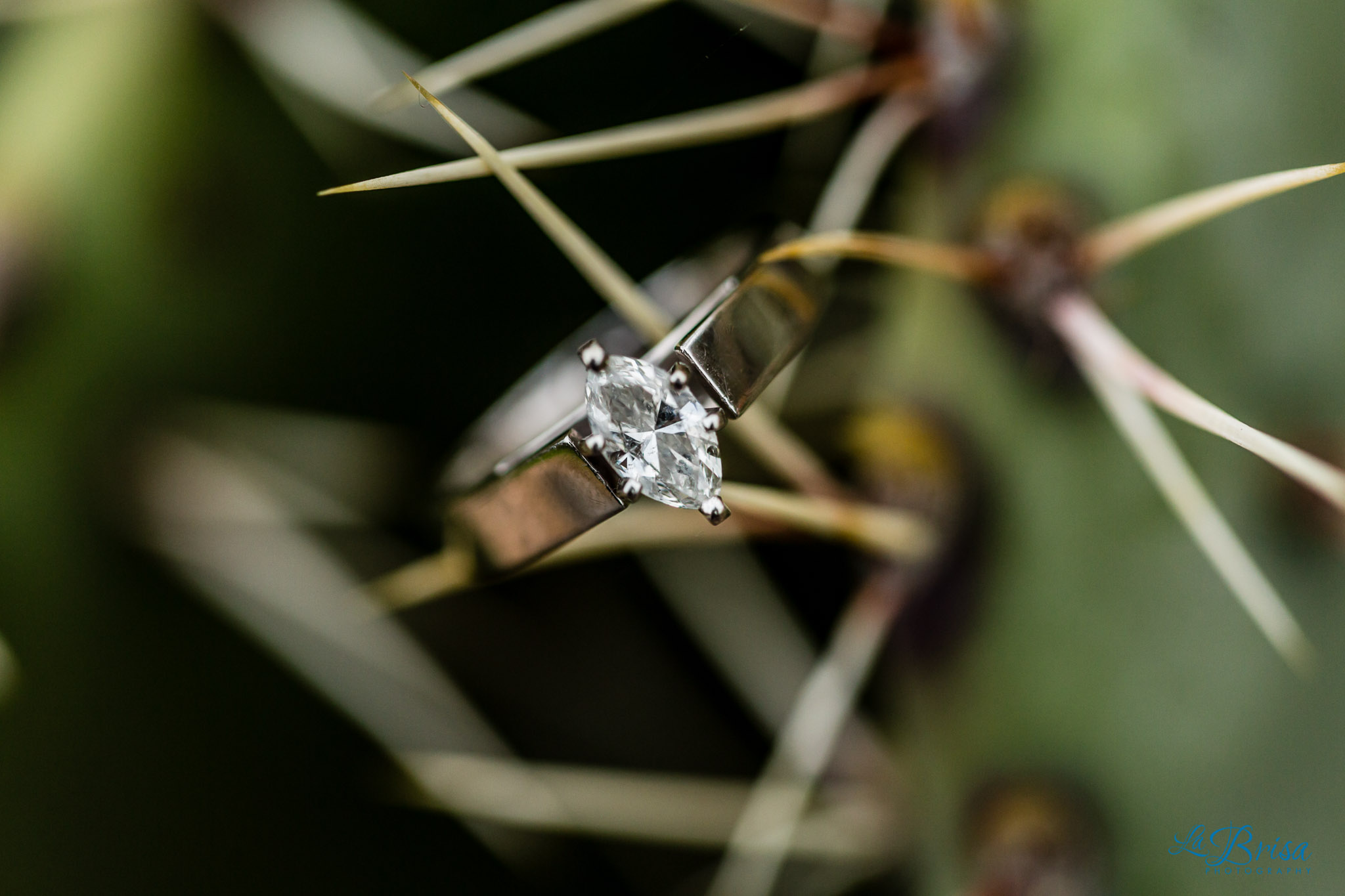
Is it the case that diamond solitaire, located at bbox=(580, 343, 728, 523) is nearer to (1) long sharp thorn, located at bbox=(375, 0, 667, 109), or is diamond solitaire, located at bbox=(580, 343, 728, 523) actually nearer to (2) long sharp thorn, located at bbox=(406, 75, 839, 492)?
(2) long sharp thorn, located at bbox=(406, 75, 839, 492)

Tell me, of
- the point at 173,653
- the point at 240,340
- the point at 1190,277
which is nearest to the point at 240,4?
the point at 240,340

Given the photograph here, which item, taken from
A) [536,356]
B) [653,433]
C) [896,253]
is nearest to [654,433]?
[653,433]

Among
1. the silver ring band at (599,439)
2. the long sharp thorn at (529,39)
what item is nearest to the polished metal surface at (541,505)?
the silver ring band at (599,439)

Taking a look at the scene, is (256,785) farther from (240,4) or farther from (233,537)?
(240,4)

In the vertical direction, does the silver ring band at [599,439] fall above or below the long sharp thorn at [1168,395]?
below

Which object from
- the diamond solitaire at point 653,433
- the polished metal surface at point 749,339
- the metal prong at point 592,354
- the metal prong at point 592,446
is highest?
the polished metal surface at point 749,339

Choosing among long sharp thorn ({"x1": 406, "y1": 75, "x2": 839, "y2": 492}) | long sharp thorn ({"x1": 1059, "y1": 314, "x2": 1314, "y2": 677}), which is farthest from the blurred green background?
long sharp thorn ({"x1": 406, "y1": 75, "x2": 839, "y2": 492})

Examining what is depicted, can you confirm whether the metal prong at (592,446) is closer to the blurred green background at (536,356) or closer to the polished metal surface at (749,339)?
the polished metal surface at (749,339)
